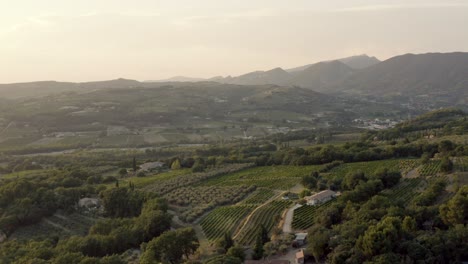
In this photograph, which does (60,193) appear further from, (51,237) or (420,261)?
(420,261)

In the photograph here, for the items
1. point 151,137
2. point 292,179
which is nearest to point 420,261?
point 292,179

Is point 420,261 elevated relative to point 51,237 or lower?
elevated

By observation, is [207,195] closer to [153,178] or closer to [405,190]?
[153,178]

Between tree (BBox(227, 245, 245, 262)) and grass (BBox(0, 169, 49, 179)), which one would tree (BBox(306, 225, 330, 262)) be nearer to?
tree (BBox(227, 245, 245, 262))

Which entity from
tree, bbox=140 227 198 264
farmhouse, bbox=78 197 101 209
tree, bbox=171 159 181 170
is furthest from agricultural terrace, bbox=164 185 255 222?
tree, bbox=171 159 181 170

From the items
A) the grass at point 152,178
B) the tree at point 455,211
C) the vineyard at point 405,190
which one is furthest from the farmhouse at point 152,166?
the tree at point 455,211

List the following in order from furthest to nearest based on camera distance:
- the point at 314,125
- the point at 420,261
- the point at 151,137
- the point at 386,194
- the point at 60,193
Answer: the point at 314,125 → the point at 151,137 → the point at 60,193 → the point at 386,194 → the point at 420,261
